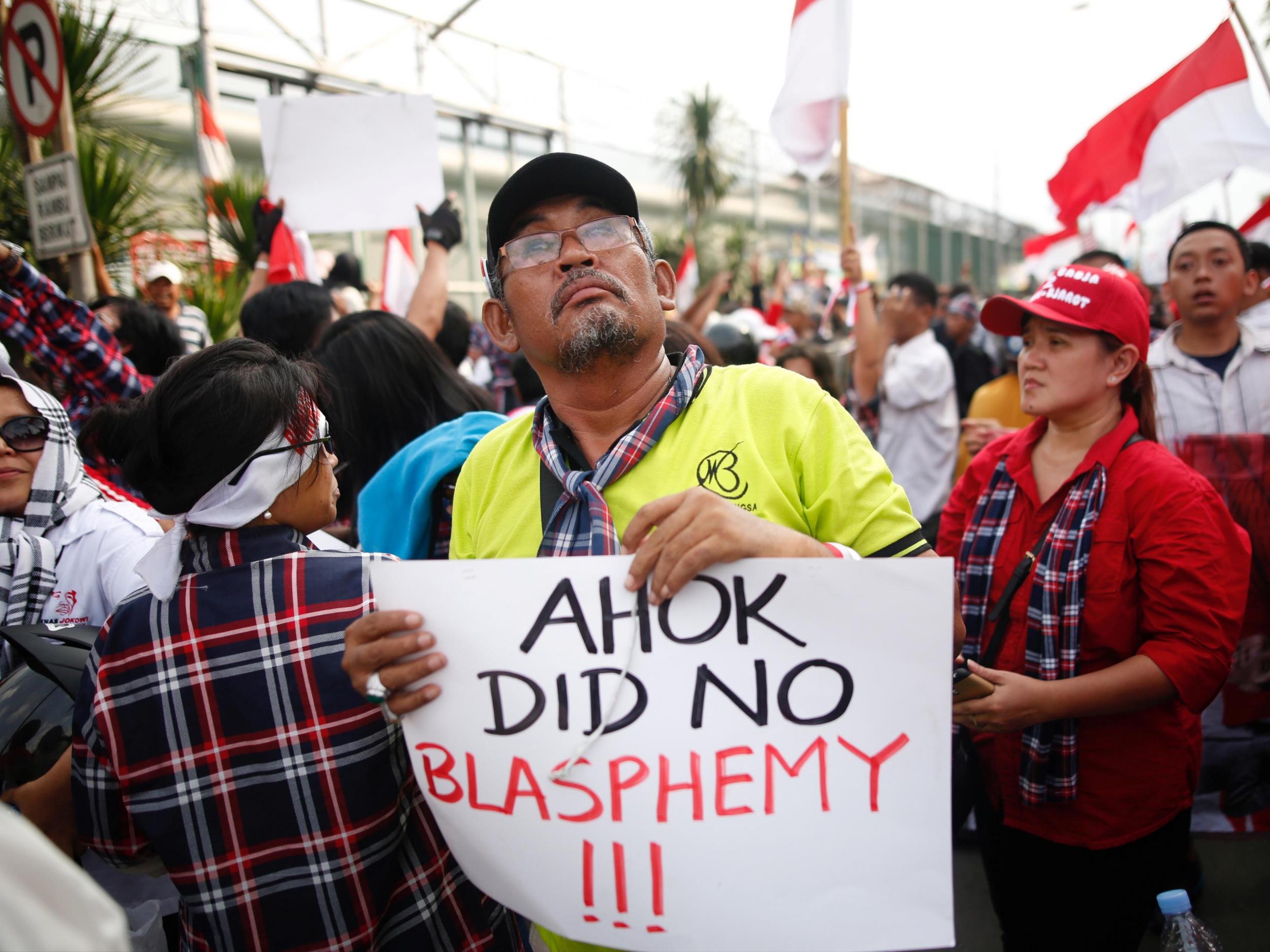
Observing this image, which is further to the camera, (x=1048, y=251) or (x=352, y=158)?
(x=1048, y=251)

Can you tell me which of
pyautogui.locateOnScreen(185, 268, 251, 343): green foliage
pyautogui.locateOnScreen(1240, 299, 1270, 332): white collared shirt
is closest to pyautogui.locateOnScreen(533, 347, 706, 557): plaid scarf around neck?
pyautogui.locateOnScreen(1240, 299, 1270, 332): white collared shirt

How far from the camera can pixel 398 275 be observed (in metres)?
5.75

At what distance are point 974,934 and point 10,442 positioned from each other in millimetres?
3362

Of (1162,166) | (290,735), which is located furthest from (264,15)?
(290,735)

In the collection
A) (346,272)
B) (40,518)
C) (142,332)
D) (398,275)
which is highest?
(346,272)

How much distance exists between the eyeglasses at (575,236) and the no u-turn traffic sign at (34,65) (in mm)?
3586

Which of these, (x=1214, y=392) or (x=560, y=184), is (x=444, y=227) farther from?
(x=1214, y=392)

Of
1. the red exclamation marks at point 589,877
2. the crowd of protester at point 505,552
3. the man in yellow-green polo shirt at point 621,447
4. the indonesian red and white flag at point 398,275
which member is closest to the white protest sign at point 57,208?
the indonesian red and white flag at point 398,275

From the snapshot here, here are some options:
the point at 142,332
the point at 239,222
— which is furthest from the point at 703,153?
the point at 142,332

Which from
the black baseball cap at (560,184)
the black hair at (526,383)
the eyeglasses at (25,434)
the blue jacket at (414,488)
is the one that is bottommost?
the blue jacket at (414,488)

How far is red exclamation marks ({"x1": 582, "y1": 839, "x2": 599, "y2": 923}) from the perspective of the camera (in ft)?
4.24

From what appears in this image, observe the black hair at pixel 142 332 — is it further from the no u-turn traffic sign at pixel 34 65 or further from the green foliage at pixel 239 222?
the green foliage at pixel 239 222

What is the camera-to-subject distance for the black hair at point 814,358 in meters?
4.57

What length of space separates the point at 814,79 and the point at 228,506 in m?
4.26
